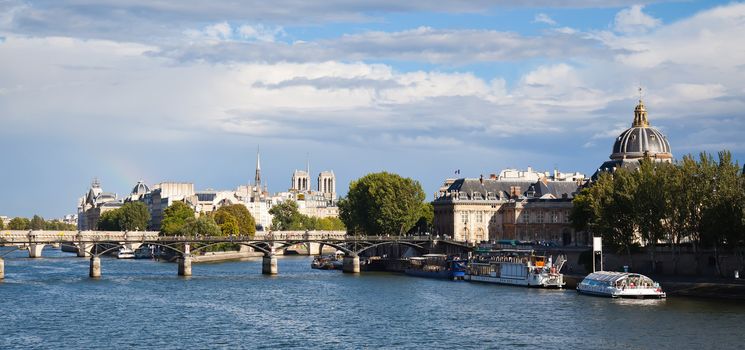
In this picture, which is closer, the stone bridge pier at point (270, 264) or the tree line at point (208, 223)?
the stone bridge pier at point (270, 264)

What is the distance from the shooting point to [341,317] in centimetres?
6912

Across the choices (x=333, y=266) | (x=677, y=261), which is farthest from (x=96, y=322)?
(x=333, y=266)

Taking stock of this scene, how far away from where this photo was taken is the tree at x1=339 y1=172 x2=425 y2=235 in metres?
129

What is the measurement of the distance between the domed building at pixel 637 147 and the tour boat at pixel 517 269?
18933 mm

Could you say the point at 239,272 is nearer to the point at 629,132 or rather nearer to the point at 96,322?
the point at 629,132

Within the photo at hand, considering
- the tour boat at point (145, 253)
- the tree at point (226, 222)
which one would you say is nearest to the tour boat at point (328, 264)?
the tree at point (226, 222)

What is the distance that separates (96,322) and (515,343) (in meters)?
22.7

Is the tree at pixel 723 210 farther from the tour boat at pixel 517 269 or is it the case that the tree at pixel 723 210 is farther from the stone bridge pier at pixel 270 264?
the stone bridge pier at pixel 270 264

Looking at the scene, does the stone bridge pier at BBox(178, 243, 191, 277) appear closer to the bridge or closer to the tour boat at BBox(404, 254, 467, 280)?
the bridge

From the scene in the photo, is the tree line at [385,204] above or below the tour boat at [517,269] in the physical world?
above

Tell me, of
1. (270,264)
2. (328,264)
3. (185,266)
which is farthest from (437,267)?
(185,266)

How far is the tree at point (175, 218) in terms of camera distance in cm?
16529

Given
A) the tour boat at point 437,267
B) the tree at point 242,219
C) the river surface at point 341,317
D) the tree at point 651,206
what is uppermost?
the tree at point 242,219

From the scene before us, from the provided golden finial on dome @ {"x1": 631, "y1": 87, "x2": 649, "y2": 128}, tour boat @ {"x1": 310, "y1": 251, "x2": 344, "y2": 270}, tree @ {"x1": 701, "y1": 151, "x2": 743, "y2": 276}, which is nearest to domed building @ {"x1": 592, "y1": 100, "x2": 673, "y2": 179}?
golden finial on dome @ {"x1": 631, "y1": 87, "x2": 649, "y2": 128}
